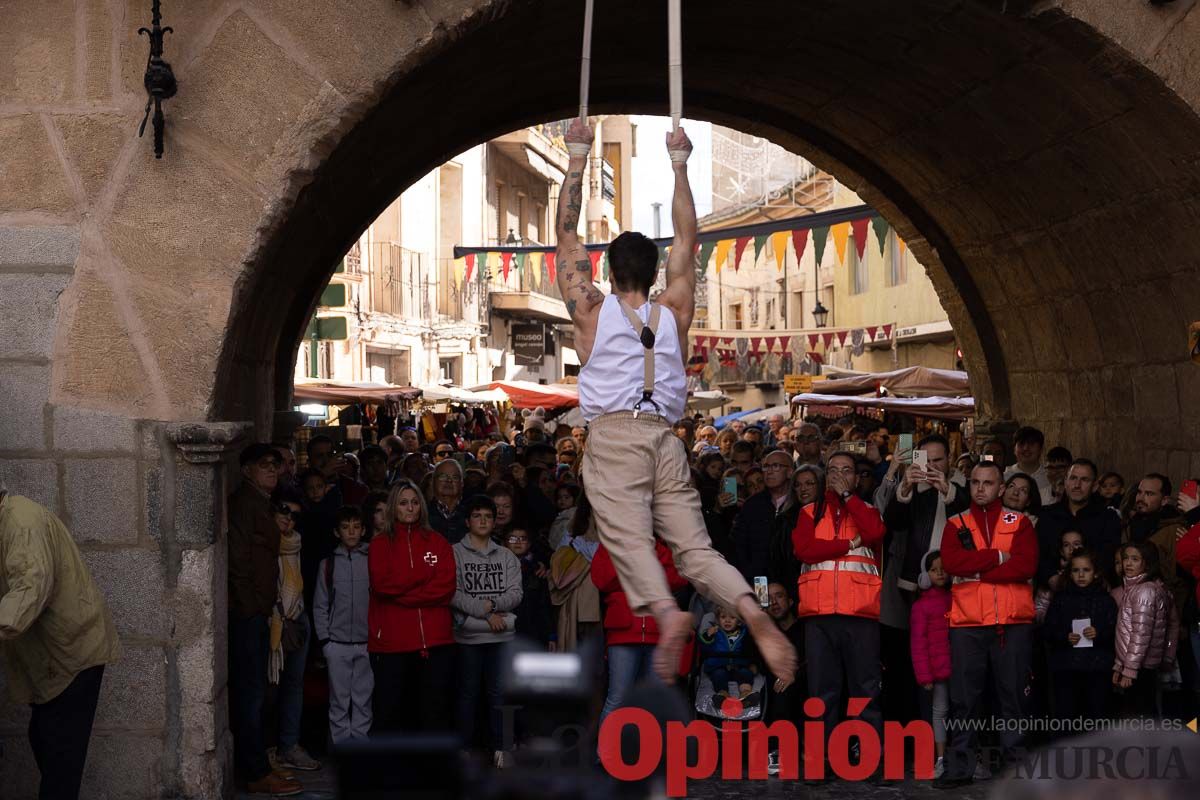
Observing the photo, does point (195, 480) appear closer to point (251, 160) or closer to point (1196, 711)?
point (251, 160)

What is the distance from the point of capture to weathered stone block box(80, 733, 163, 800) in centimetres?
734

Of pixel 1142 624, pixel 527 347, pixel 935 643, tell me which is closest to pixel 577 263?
pixel 935 643

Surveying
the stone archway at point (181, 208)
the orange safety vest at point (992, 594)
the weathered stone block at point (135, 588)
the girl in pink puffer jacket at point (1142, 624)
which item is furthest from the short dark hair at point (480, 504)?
the girl in pink puffer jacket at point (1142, 624)

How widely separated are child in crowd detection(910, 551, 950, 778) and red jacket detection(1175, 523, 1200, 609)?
47.5 inches

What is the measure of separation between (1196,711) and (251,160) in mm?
5731

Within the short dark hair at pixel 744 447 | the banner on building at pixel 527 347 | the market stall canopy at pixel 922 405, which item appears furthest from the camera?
the banner on building at pixel 527 347

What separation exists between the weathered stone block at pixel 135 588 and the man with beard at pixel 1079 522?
4697mm

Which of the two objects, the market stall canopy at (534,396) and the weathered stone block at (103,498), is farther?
the market stall canopy at (534,396)

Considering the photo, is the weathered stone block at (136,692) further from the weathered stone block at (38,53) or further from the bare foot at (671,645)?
the bare foot at (671,645)

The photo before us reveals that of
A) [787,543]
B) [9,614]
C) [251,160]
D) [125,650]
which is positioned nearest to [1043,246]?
→ [787,543]

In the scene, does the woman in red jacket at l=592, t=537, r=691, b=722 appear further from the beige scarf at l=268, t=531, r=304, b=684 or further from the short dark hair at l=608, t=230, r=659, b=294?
the short dark hair at l=608, t=230, r=659, b=294

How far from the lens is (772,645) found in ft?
18.9

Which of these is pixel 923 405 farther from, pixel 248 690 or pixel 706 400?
pixel 706 400

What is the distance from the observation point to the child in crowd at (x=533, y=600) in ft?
29.2
